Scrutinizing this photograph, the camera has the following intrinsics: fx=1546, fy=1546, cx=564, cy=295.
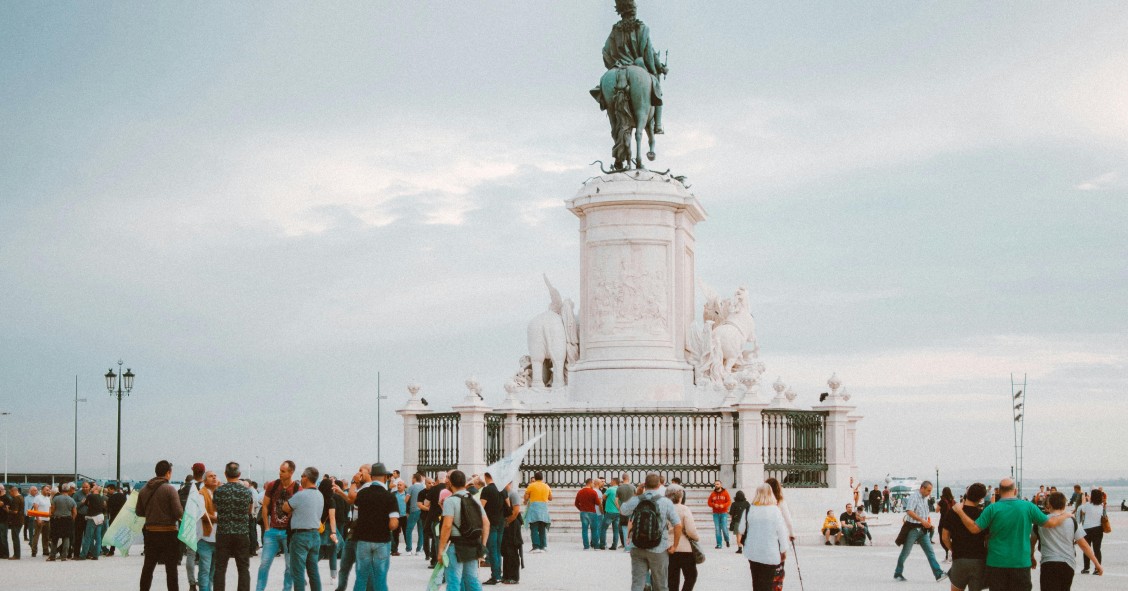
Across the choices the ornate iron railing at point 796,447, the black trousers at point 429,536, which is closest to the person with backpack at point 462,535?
the black trousers at point 429,536

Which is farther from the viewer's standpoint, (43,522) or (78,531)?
(43,522)

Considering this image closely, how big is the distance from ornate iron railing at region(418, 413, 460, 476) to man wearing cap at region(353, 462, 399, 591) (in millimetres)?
15881

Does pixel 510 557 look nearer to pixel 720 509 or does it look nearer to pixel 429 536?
pixel 429 536

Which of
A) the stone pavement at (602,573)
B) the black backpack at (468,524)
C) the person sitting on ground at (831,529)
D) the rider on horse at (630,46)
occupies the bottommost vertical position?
the stone pavement at (602,573)

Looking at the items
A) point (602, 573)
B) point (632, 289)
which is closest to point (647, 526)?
point (602, 573)

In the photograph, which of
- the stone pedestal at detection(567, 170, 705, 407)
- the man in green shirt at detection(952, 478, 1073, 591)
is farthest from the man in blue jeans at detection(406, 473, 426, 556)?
the man in green shirt at detection(952, 478, 1073, 591)

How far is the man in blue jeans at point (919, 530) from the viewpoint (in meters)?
20.7

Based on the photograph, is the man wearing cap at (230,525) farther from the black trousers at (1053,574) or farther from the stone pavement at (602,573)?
the black trousers at (1053,574)

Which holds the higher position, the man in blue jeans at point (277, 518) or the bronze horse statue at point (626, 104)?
the bronze horse statue at point (626, 104)

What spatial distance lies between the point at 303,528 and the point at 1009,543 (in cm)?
702

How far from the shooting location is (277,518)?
1619 centimetres

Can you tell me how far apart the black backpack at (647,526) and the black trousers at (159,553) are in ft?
17.0

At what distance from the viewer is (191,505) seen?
53.3 ft

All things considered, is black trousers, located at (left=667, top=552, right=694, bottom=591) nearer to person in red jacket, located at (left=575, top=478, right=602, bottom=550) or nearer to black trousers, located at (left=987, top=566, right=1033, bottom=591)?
black trousers, located at (left=987, top=566, right=1033, bottom=591)
